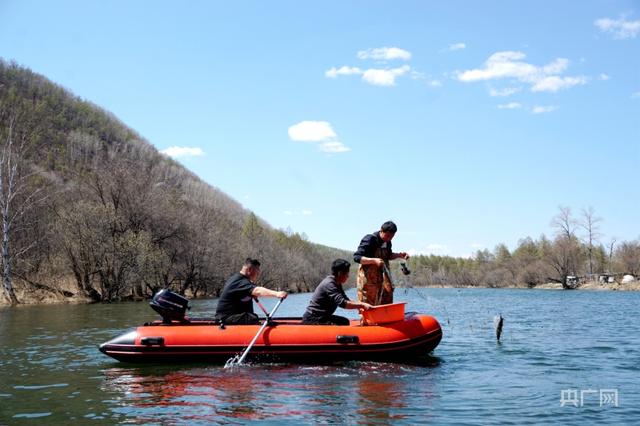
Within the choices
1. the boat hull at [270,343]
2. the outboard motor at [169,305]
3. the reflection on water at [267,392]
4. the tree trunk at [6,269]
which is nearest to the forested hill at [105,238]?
the tree trunk at [6,269]

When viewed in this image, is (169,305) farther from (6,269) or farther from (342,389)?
(6,269)

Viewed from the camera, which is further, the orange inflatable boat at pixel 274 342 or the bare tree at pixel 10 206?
the bare tree at pixel 10 206

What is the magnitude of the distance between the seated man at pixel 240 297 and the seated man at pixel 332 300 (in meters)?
0.89

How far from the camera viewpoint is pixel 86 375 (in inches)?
356

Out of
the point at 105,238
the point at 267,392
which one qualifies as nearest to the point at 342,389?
the point at 267,392

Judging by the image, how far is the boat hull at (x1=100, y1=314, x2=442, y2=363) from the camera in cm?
957

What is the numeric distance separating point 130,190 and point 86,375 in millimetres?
30275

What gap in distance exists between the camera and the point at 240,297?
1013 centimetres

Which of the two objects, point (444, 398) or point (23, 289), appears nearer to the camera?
point (444, 398)

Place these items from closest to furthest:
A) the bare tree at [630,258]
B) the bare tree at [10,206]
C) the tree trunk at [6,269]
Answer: the tree trunk at [6,269] < the bare tree at [10,206] < the bare tree at [630,258]

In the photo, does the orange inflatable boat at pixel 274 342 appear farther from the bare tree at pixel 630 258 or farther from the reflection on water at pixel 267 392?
the bare tree at pixel 630 258

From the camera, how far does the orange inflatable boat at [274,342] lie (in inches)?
377

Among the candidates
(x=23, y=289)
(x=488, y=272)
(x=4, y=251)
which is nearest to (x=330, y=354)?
(x=4, y=251)

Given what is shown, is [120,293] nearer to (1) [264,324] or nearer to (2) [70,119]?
(1) [264,324]
